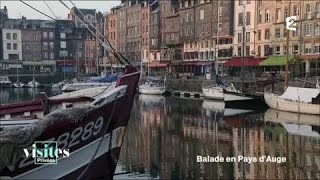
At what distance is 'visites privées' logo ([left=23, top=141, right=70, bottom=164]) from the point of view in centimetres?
1026

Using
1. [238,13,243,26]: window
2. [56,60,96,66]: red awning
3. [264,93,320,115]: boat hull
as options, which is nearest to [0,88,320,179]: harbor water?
[264,93,320,115]: boat hull

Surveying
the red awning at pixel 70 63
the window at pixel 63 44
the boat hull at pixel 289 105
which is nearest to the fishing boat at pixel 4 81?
the red awning at pixel 70 63

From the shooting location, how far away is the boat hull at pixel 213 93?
162ft

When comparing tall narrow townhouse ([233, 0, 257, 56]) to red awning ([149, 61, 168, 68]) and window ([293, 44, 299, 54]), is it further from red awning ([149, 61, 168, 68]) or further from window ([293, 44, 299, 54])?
red awning ([149, 61, 168, 68])

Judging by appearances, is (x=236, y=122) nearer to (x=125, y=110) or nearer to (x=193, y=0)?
(x=125, y=110)

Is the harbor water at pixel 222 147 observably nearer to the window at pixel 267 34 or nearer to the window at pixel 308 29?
the window at pixel 308 29

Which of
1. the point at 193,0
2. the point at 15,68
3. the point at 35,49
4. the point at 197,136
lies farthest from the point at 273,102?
the point at 35,49

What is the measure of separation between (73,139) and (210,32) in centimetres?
6190

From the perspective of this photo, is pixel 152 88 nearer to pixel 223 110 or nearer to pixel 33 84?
pixel 223 110

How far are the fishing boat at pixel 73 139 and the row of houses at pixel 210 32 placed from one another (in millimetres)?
38203

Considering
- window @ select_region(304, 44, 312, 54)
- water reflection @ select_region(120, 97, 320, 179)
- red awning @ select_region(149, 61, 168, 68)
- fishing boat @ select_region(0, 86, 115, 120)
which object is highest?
window @ select_region(304, 44, 312, 54)

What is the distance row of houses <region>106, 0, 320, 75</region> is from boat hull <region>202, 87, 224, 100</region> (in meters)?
9.40

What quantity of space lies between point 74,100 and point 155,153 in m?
6.86

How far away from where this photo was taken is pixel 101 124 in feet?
39.1
